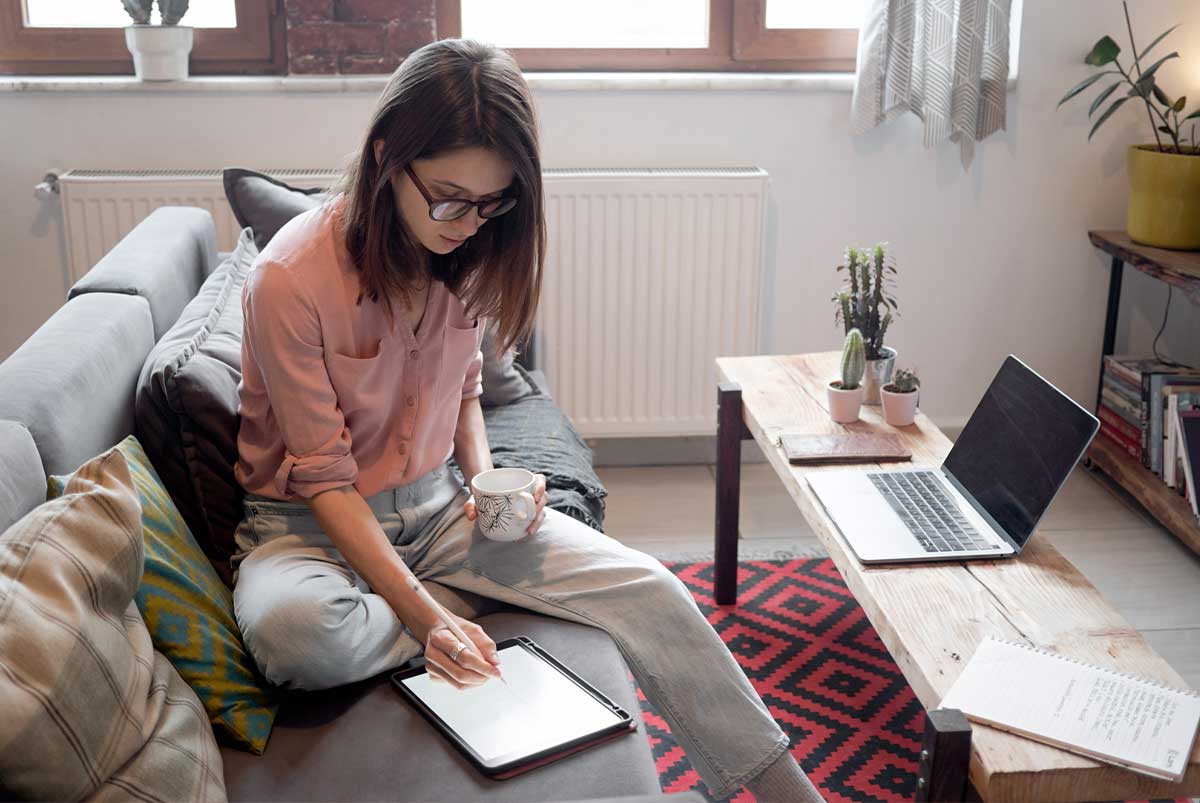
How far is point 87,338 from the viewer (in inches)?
64.6

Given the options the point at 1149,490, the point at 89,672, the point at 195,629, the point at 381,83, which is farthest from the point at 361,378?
the point at 1149,490

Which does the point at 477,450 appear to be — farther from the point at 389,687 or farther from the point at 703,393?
the point at 703,393

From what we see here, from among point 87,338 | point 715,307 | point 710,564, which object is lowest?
point 710,564

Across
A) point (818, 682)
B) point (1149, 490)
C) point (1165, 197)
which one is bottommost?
point (818, 682)

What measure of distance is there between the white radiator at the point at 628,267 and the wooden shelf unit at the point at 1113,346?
2.94ft

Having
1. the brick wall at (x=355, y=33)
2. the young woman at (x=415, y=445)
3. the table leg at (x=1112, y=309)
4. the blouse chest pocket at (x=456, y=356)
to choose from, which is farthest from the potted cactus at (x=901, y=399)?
the brick wall at (x=355, y=33)

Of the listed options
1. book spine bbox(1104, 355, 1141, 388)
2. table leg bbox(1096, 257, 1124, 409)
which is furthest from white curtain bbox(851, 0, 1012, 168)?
book spine bbox(1104, 355, 1141, 388)

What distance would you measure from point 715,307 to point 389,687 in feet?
5.87

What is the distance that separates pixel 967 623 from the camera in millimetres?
1513

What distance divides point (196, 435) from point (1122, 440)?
7.72 ft

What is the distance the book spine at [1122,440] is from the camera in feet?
9.92

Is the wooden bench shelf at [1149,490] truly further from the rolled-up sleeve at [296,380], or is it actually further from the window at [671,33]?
the rolled-up sleeve at [296,380]

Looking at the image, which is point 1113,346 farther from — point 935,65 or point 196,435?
point 196,435

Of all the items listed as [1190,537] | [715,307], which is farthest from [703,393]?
[1190,537]
